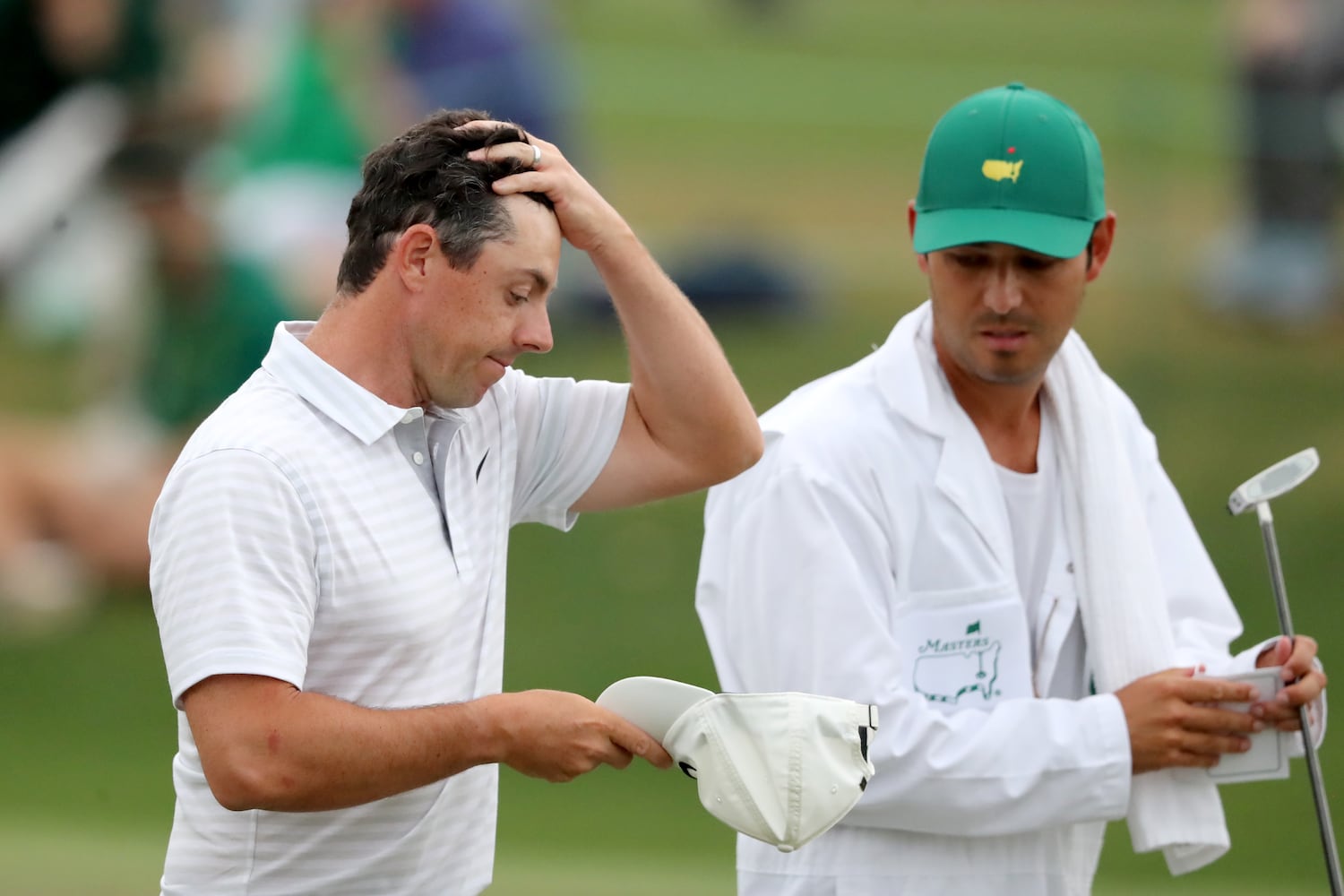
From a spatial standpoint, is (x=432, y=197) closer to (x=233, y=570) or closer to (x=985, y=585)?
(x=233, y=570)

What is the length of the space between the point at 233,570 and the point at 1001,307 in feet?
4.72

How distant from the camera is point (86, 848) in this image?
6586mm

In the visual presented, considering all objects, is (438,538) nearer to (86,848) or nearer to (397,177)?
(397,177)

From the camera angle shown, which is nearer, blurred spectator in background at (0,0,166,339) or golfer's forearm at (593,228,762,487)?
golfer's forearm at (593,228,762,487)

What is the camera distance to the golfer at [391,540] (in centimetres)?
248

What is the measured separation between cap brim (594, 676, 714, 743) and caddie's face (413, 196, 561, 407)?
43 centimetres

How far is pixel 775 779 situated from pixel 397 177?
0.93m

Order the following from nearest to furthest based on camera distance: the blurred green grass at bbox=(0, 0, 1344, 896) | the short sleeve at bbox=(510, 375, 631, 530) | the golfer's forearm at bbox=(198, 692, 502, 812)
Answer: the golfer's forearm at bbox=(198, 692, 502, 812), the short sleeve at bbox=(510, 375, 631, 530), the blurred green grass at bbox=(0, 0, 1344, 896)

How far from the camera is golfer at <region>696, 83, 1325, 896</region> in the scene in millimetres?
3232

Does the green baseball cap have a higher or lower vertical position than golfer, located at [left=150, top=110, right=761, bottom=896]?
higher

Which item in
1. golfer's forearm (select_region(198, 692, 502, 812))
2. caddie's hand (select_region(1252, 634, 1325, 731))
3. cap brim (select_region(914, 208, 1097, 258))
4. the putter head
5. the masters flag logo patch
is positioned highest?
the masters flag logo patch

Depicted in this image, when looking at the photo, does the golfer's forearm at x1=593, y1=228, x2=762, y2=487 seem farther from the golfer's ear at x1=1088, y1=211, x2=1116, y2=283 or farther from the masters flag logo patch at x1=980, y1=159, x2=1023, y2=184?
the golfer's ear at x1=1088, y1=211, x2=1116, y2=283

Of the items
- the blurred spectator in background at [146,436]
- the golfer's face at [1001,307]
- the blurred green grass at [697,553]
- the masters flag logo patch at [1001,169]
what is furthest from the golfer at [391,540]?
the blurred spectator in background at [146,436]

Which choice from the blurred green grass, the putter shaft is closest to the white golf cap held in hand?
the putter shaft
